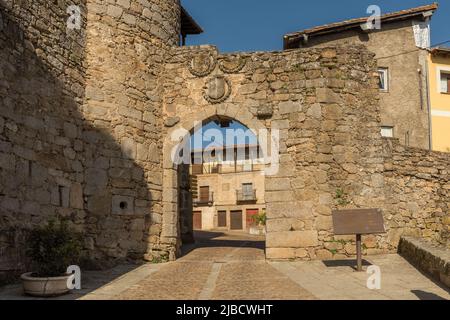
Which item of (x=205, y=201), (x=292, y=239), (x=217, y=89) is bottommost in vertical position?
(x=292, y=239)

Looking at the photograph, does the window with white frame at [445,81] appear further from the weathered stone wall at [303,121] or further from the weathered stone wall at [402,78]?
the weathered stone wall at [303,121]

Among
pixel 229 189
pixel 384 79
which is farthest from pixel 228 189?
pixel 384 79

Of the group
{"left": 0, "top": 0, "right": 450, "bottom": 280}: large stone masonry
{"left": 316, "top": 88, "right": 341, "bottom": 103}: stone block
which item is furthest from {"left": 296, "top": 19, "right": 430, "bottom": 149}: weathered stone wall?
{"left": 316, "top": 88, "right": 341, "bottom": 103}: stone block

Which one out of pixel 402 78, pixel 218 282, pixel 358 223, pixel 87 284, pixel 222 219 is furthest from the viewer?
pixel 222 219

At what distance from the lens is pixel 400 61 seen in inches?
658

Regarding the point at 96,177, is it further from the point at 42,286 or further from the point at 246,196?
the point at 246,196

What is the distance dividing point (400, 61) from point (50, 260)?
14.4 m

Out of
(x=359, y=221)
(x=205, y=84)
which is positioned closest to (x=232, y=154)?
(x=205, y=84)

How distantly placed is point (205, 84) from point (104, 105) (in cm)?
216

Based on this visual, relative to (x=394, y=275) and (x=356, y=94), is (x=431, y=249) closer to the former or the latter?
(x=394, y=275)

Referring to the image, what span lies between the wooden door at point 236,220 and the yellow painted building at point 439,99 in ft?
56.2

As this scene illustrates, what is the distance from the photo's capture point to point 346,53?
31.4 ft

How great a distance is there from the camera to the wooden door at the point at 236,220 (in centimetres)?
3186

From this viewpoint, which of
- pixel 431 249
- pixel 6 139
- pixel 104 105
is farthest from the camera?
pixel 104 105
